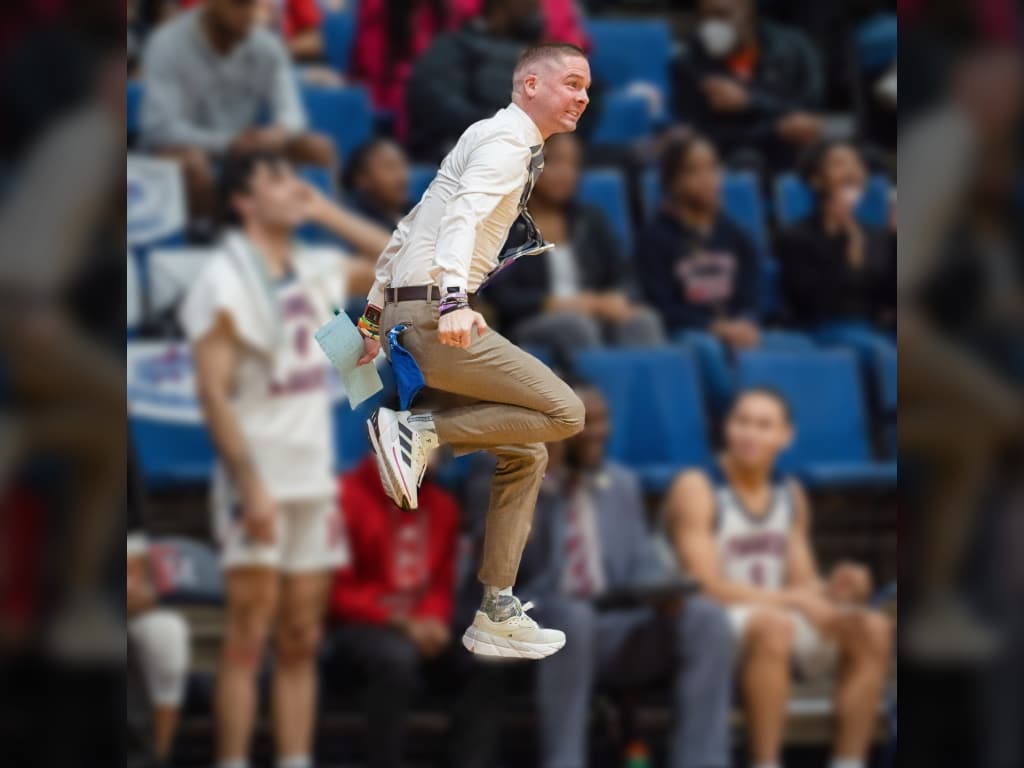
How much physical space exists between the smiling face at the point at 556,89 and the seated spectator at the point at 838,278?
3.80 metres

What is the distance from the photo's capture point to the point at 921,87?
3.40 metres

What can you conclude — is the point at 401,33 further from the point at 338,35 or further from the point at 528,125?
the point at 528,125

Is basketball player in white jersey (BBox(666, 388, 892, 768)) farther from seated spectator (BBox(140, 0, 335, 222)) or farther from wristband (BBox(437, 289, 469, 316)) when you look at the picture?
wristband (BBox(437, 289, 469, 316))

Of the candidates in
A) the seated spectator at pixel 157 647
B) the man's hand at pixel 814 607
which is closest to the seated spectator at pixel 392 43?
the seated spectator at pixel 157 647

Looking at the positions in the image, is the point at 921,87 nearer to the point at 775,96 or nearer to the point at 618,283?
the point at 618,283

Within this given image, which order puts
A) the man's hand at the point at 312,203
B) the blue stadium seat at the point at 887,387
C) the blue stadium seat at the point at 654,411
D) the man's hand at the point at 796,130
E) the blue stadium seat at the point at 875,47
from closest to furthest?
1. the man's hand at the point at 312,203
2. the blue stadium seat at the point at 654,411
3. the blue stadium seat at the point at 887,387
4. the man's hand at the point at 796,130
5. the blue stadium seat at the point at 875,47

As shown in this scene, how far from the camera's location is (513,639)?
3.19m

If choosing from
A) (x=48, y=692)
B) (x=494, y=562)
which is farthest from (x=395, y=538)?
(x=48, y=692)

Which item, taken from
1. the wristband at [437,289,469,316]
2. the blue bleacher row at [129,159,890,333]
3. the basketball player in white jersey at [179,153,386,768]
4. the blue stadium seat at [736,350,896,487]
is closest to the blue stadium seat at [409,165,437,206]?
the blue bleacher row at [129,159,890,333]

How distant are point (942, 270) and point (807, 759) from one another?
3180 millimetres

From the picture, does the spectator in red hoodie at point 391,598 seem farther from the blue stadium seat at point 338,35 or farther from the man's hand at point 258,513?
the blue stadium seat at point 338,35

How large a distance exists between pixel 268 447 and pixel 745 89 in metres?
2.65

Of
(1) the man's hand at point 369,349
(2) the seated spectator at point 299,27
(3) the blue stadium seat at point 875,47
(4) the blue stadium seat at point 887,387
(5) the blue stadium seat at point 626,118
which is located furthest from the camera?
(3) the blue stadium seat at point 875,47

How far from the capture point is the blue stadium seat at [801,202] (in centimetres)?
691
